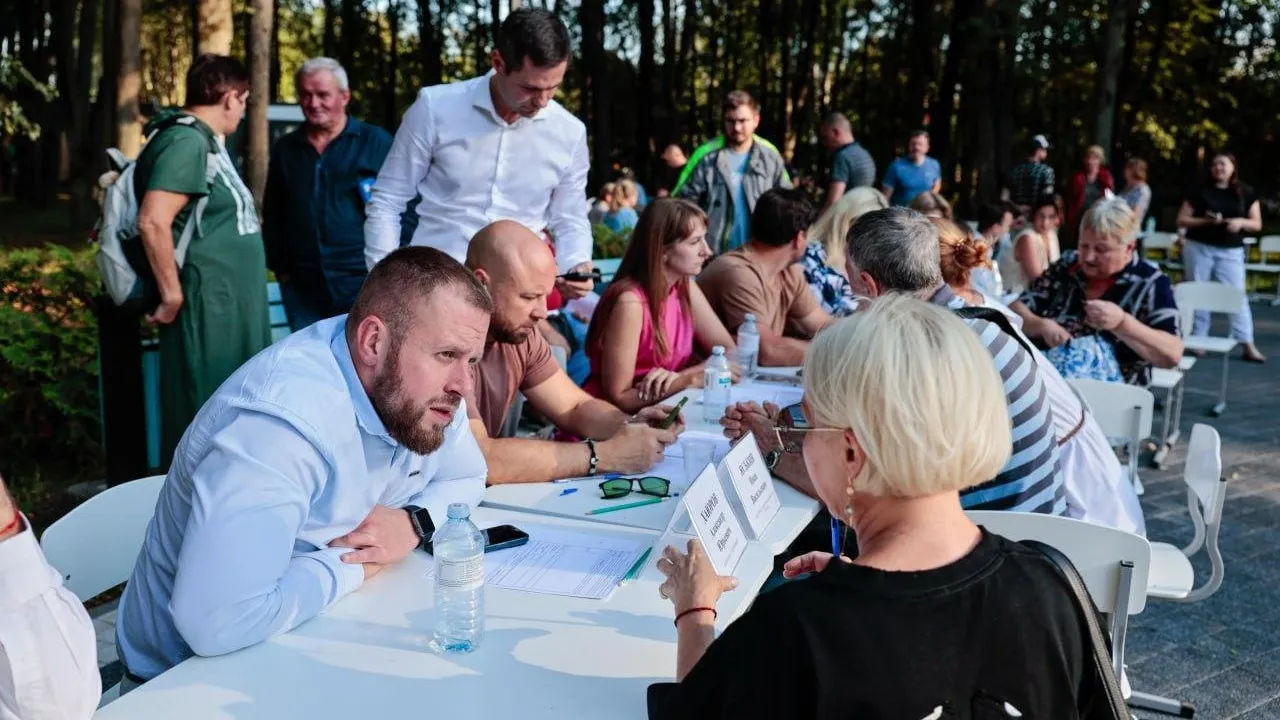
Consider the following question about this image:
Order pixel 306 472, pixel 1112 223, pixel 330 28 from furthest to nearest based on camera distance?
pixel 330 28
pixel 1112 223
pixel 306 472

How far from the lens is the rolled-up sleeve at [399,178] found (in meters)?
4.17

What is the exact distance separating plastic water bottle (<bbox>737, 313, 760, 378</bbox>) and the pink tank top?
0.23 meters

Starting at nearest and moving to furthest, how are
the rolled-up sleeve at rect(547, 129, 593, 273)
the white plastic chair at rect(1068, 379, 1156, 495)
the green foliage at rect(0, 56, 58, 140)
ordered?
the white plastic chair at rect(1068, 379, 1156, 495) → the rolled-up sleeve at rect(547, 129, 593, 273) → the green foliage at rect(0, 56, 58, 140)

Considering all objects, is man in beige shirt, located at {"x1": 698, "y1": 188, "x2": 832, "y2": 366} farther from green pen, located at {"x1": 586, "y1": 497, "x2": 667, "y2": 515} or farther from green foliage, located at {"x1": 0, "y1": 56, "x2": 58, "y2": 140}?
green foliage, located at {"x1": 0, "y1": 56, "x2": 58, "y2": 140}

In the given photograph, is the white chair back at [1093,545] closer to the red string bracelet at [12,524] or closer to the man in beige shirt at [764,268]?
the red string bracelet at [12,524]

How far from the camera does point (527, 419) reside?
4.96 m

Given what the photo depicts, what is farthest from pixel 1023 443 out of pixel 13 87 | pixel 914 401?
pixel 13 87

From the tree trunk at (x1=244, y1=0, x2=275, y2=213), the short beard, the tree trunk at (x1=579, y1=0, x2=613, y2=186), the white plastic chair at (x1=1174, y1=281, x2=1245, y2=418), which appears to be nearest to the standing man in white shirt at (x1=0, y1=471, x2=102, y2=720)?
the short beard

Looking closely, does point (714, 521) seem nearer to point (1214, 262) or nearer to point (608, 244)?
point (608, 244)

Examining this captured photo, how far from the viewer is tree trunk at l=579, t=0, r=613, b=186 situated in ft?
60.0

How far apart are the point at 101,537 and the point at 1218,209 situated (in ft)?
34.7

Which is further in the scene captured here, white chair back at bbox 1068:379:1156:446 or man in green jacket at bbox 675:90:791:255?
man in green jacket at bbox 675:90:791:255

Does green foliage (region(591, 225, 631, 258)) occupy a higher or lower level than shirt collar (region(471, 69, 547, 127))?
lower

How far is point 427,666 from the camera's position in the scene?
178 cm
